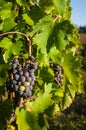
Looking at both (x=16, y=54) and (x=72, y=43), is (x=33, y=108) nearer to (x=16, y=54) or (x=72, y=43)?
(x=16, y=54)

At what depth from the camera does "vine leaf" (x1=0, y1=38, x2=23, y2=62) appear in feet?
7.81

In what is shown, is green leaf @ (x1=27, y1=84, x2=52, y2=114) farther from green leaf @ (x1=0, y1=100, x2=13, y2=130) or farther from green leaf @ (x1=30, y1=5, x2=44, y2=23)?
green leaf @ (x1=30, y1=5, x2=44, y2=23)

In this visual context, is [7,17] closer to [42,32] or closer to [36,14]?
[36,14]

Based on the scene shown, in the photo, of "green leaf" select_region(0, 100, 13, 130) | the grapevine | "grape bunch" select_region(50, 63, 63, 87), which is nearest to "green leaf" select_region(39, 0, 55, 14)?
the grapevine

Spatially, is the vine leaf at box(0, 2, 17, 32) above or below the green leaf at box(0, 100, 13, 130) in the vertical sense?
above

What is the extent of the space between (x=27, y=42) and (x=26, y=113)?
50cm

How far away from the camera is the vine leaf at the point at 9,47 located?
2381mm

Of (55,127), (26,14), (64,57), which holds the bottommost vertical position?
(55,127)

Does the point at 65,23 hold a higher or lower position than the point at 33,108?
higher

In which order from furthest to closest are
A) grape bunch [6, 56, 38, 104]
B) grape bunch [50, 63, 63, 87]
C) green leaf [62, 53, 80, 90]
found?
grape bunch [50, 63, 63, 87], green leaf [62, 53, 80, 90], grape bunch [6, 56, 38, 104]

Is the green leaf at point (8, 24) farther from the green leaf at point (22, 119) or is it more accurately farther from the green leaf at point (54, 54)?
the green leaf at point (22, 119)

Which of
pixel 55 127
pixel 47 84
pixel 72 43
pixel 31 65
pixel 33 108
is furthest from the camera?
pixel 55 127

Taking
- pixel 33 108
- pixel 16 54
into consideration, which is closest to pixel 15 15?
pixel 16 54

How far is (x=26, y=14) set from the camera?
2.56 metres
